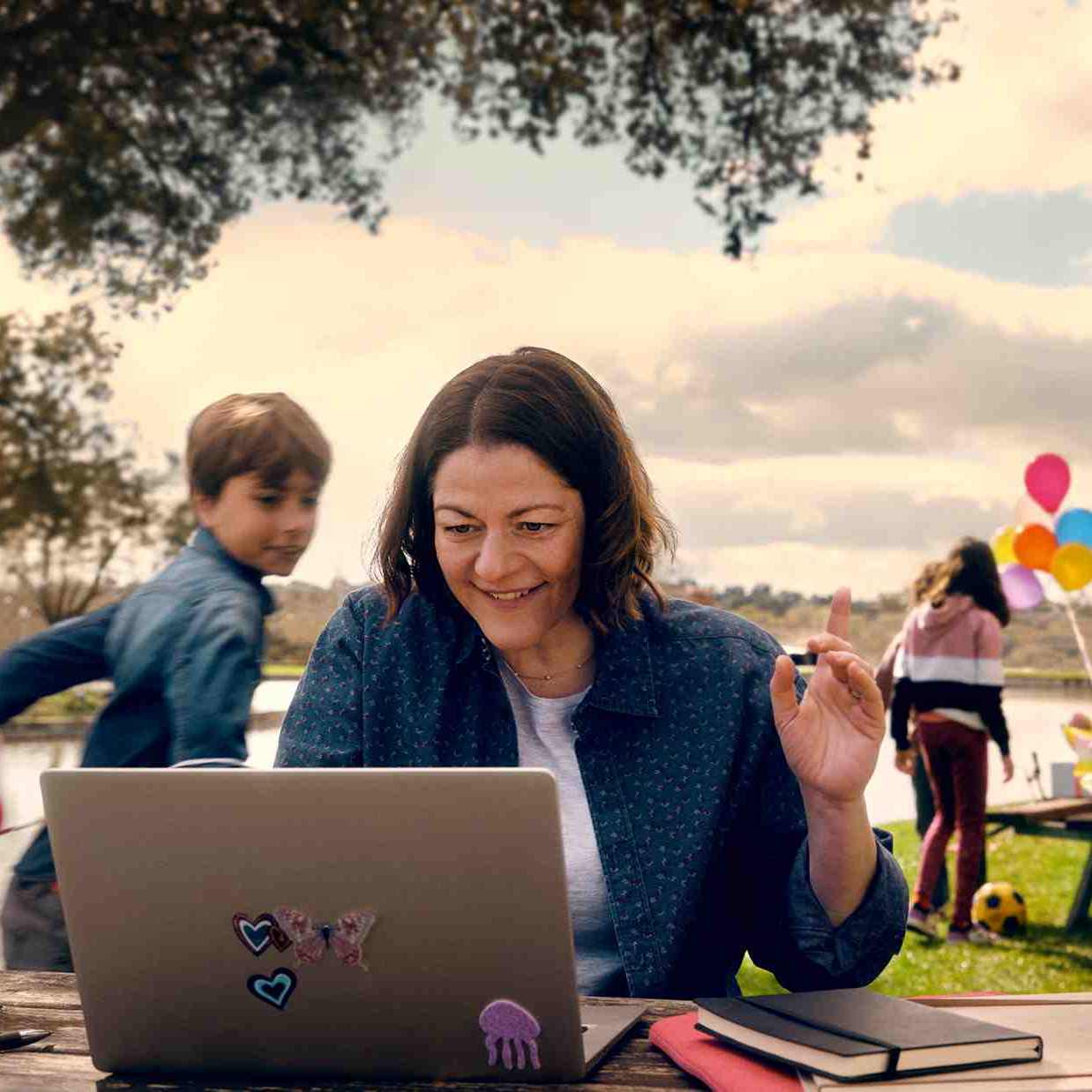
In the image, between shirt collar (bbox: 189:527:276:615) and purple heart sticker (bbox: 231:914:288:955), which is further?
shirt collar (bbox: 189:527:276:615)

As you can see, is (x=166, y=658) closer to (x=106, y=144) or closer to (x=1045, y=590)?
(x=1045, y=590)

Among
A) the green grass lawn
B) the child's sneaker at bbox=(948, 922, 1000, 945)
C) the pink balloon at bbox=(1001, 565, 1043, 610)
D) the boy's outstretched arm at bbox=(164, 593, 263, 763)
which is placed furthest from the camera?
the pink balloon at bbox=(1001, 565, 1043, 610)

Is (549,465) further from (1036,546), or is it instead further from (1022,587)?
(1022,587)

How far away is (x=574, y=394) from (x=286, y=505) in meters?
0.89

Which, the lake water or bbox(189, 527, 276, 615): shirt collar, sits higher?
bbox(189, 527, 276, 615): shirt collar

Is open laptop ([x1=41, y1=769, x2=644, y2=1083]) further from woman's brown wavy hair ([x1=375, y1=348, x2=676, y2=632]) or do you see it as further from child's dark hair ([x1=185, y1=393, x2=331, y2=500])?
child's dark hair ([x1=185, y1=393, x2=331, y2=500])

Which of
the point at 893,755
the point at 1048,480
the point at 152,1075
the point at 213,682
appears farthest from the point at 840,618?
the point at 893,755

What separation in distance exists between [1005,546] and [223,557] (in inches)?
176

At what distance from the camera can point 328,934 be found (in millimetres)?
1110

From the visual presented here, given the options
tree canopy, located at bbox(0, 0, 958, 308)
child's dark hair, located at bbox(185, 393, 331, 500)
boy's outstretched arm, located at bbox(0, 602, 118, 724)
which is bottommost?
boy's outstretched arm, located at bbox(0, 602, 118, 724)

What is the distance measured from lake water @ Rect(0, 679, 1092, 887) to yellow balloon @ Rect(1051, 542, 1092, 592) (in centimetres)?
136

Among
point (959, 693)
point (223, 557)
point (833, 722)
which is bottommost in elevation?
point (959, 693)

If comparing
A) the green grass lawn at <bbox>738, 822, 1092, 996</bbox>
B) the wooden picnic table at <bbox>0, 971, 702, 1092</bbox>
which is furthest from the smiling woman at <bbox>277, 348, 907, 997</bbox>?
the green grass lawn at <bbox>738, 822, 1092, 996</bbox>

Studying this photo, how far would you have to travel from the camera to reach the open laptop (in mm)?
1081
